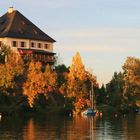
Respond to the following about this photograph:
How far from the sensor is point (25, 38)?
15662 cm

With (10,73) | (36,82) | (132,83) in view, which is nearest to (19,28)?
(36,82)

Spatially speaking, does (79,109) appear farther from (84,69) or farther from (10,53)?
(10,53)

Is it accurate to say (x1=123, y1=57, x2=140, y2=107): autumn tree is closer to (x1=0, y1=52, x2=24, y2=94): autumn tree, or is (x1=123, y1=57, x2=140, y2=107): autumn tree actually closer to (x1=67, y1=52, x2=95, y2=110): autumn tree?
(x1=67, y1=52, x2=95, y2=110): autumn tree

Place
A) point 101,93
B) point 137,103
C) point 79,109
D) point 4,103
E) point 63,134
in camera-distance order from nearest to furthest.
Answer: point 63,134
point 4,103
point 79,109
point 137,103
point 101,93

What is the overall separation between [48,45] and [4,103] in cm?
4000

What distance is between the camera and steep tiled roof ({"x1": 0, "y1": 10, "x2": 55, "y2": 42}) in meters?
157

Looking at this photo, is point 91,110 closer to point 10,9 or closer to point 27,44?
point 27,44

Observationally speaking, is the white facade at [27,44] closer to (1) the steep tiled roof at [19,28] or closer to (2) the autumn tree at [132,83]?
(1) the steep tiled roof at [19,28]

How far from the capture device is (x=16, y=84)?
12888 centimetres

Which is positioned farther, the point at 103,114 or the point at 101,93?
the point at 101,93

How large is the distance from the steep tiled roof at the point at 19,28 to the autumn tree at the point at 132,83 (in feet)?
89.4

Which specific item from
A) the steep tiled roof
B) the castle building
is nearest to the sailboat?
the castle building

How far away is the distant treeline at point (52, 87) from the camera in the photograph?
128 meters

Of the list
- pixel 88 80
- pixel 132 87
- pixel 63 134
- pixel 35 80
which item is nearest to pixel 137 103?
pixel 132 87
